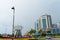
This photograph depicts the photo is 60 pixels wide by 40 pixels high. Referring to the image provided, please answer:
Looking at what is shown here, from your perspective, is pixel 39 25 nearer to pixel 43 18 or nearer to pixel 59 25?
pixel 43 18

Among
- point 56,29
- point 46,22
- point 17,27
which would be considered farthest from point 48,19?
point 17,27

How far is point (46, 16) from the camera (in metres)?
122

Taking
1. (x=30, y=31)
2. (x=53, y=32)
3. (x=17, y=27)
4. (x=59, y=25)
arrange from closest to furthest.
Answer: (x=17, y=27) → (x=30, y=31) → (x=53, y=32) → (x=59, y=25)

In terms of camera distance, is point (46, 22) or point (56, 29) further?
point (46, 22)

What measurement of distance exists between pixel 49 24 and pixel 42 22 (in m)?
6.75

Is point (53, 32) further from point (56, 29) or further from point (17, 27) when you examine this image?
point (17, 27)

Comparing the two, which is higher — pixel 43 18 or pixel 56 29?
pixel 43 18

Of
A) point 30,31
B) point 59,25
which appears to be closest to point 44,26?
point 59,25

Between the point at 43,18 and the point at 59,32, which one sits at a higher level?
the point at 43,18

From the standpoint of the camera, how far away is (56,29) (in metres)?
108

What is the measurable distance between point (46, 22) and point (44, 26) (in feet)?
11.5

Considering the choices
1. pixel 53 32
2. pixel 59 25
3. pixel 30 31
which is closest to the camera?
pixel 30 31

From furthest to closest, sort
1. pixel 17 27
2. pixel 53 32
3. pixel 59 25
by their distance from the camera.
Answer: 1. pixel 59 25
2. pixel 53 32
3. pixel 17 27

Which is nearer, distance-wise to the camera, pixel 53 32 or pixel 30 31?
pixel 30 31
